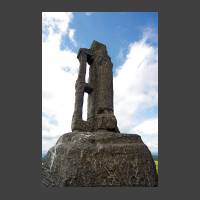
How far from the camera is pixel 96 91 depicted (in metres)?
11.1

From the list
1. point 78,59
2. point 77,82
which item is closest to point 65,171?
point 77,82

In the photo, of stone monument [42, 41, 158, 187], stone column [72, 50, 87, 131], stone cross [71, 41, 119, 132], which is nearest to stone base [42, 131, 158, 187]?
stone monument [42, 41, 158, 187]

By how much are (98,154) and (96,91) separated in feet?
12.3

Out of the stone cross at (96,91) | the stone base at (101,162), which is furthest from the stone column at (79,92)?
the stone base at (101,162)

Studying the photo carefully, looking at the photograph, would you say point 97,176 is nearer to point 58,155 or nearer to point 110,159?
point 110,159

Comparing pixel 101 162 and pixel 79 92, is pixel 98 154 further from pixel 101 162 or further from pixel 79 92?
pixel 79 92

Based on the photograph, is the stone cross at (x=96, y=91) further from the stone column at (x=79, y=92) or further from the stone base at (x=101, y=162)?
the stone base at (x=101, y=162)

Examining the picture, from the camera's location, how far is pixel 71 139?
916 cm

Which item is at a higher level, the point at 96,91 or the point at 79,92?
the point at 96,91

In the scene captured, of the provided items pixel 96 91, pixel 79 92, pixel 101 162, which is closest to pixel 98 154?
pixel 101 162

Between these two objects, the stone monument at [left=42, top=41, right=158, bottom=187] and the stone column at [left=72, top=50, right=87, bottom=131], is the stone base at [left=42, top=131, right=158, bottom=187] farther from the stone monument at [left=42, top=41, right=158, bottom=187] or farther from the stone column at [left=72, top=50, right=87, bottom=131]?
the stone column at [left=72, top=50, right=87, bottom=131]

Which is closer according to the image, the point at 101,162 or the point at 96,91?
the point at 101,162

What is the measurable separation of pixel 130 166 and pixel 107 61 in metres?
5.58

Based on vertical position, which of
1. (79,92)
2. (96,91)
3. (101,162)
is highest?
(96,91)
